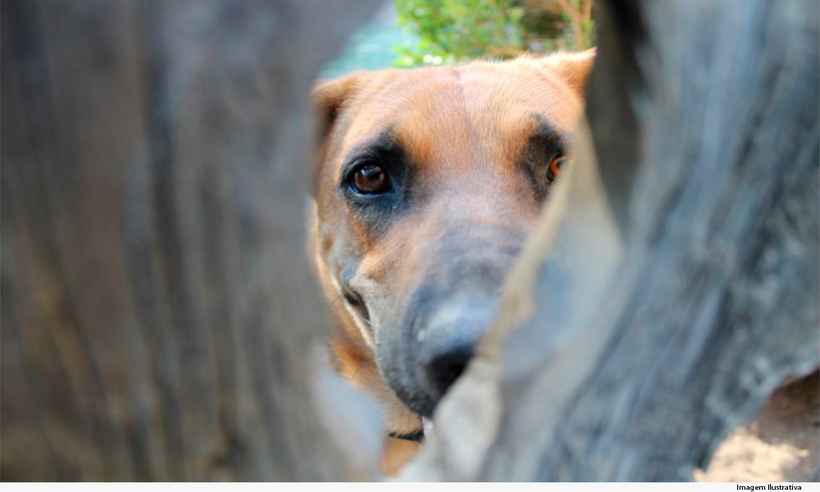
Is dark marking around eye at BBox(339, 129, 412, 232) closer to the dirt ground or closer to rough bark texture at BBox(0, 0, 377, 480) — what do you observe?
rough bark texture at BBox(0, 0, 377, 480)

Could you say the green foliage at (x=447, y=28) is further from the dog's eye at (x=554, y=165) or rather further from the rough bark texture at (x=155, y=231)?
the rough bark texture at (x=155, y=231)

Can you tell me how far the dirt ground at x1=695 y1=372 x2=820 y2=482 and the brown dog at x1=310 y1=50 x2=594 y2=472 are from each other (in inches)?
67.5

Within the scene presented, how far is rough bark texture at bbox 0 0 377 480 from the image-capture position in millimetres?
467

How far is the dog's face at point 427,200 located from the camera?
1.64 metres

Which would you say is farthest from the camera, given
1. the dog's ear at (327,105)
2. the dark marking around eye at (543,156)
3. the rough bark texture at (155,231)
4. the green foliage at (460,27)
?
Result: the green foliage at (460,27)

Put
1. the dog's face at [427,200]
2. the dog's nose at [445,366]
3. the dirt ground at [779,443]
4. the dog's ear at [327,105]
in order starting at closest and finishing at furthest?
1. the dog's nose at [445,366]
2. the dog's face at [427,200]
3. the dog's ear at [327,105]
4. the dirt ground at [779,443]

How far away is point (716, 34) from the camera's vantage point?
0.62 m

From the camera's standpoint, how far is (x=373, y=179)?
86.1 inches

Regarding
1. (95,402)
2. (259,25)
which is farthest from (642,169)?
(95,402)

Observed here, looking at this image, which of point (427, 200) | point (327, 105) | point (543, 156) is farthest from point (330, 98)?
point (543, 156)

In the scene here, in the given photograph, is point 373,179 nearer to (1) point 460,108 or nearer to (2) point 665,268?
A: (1) point 460,108

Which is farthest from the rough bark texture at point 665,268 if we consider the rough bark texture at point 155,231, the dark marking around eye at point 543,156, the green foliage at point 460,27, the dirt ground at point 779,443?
the green foliage at point 460,27

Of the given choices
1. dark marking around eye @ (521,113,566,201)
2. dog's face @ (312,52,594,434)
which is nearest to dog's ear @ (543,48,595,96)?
dog's face @ (312,52,594,434)

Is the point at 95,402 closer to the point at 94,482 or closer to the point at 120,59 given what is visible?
the point at 94,482
